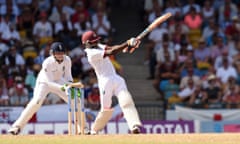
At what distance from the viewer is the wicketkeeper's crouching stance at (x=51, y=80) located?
15.8 meters

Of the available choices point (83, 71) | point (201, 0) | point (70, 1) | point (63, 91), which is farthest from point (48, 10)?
point (63, 91)

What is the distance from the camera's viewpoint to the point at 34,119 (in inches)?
788

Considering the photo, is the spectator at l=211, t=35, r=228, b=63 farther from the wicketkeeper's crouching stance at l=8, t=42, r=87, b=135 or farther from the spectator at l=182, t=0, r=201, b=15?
the wicketkeeper's crouching stance at l=8, t=42, r=87, b=135

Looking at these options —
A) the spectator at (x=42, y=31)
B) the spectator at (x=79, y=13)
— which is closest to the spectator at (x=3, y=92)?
the spectator at (x=42, y=31)

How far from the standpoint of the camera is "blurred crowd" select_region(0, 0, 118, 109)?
68.1ft

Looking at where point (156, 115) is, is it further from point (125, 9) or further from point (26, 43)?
point (125, 9)

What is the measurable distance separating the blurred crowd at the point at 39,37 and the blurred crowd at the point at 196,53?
1.20 metres

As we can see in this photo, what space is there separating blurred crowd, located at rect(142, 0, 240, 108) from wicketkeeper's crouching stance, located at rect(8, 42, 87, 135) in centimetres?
529

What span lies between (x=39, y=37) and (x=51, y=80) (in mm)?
6669

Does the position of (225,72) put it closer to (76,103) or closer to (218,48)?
(218,48)

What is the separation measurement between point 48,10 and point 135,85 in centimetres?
317

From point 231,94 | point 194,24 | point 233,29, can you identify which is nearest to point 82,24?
point 194,24

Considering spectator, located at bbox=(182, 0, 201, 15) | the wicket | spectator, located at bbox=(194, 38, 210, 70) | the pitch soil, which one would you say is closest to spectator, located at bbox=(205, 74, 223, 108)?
spectator, located at bbox=(194, 38, 210, 70)

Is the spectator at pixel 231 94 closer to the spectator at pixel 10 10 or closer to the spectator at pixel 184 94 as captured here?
the spectator at pixel 184 94
